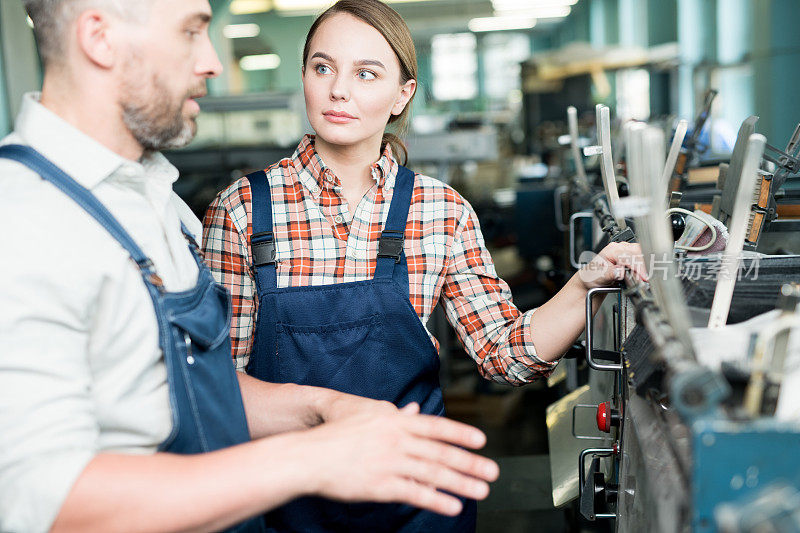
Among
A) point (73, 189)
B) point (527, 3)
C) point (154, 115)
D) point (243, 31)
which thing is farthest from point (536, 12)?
point (73, 189)

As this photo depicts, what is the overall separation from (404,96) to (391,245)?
0.37 m

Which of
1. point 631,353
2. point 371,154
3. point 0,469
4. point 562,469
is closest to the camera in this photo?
point 0,469

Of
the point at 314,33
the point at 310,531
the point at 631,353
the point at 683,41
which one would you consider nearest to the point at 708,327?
the point at 631,353

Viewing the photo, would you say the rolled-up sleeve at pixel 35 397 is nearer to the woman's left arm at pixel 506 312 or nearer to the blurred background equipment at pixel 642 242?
the blurred background equipment at pixel 642 242

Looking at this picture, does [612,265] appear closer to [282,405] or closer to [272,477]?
[282,405]

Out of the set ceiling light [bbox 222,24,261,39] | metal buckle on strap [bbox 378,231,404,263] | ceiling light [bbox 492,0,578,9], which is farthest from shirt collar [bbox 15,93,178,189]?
ceiling light [bbox 222,24,261,39]

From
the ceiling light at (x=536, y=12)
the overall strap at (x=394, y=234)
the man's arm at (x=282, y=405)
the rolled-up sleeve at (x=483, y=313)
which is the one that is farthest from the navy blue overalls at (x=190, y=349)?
the ceiling light at (x=536, y=12)

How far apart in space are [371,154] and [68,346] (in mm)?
838

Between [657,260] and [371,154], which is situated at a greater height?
[371,154]

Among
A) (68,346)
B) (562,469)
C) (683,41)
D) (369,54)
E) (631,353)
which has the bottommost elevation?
(562,469)

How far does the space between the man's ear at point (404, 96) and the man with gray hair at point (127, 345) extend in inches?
22.6

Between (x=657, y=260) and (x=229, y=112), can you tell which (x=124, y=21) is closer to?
(x=657, y=260)

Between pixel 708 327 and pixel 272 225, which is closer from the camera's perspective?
pixel 708 327

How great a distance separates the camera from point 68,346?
33.4 inches
